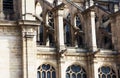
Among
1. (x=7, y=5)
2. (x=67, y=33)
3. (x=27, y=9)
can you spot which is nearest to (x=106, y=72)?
(x=67, y=33)

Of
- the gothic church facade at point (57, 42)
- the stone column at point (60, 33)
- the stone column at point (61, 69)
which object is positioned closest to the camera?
the gothic church facade at point (57, 42)

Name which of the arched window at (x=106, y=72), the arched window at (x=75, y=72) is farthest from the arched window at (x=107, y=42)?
the arched window at (x=75, y=72)

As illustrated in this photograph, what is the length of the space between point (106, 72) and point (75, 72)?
7.55 ft

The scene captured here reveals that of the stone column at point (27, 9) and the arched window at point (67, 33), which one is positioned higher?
the stone column at point (27, 9)

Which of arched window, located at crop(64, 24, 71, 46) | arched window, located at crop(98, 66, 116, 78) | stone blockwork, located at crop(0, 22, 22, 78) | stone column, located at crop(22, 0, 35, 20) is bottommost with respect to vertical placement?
arched window, located at crop(98, 66, 116, 78)

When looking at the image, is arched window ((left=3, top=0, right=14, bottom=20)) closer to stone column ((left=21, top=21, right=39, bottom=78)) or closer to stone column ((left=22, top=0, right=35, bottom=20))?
stone column ((left=22, top=0, right=35, bottom=20))

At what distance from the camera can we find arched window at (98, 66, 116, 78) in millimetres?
28875

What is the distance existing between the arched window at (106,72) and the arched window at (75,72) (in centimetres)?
113

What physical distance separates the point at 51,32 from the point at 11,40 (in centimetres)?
708

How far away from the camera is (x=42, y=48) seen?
27.7 metres

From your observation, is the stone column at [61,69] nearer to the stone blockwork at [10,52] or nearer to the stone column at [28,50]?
the stone column at [28,50]

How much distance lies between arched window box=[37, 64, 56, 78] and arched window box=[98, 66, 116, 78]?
3.30 metres

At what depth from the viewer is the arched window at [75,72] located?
1105 inches

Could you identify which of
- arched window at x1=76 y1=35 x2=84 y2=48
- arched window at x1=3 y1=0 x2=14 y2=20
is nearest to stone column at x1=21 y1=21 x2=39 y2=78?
arched window at x1=3 y1=0 x2=14 y2=20
